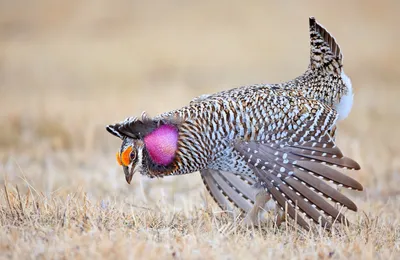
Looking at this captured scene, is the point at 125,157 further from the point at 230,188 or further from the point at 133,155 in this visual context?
the point at 230,188

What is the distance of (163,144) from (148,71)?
9767mm

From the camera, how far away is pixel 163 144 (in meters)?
5.61

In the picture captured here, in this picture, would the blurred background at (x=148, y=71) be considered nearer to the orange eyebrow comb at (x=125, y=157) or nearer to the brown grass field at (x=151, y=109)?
the brown grass field at (x=151, y=109)

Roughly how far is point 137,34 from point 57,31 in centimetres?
193

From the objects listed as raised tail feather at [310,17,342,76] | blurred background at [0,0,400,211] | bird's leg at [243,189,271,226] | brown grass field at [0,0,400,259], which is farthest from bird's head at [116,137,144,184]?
raised tail feather at [310,17,342,76]

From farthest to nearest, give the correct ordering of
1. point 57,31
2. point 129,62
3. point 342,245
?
1. point 57,31
2. point 129,62
3. point 342,245

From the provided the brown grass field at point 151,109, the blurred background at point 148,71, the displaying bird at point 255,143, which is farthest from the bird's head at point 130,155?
the blurred background at point 148,71

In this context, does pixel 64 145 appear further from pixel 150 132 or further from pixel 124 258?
pixel 124 258

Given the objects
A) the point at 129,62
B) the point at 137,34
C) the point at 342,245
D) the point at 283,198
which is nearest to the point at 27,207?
the point at 283,198

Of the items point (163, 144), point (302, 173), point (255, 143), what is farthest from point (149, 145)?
point (302, 173)

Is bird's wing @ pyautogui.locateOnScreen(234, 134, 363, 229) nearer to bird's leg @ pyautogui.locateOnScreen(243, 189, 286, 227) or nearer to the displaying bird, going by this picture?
the displaying bird

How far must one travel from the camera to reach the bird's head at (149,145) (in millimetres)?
5590

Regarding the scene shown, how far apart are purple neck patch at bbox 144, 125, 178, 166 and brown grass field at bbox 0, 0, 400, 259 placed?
384mm

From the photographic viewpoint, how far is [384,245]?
15.7 ft
